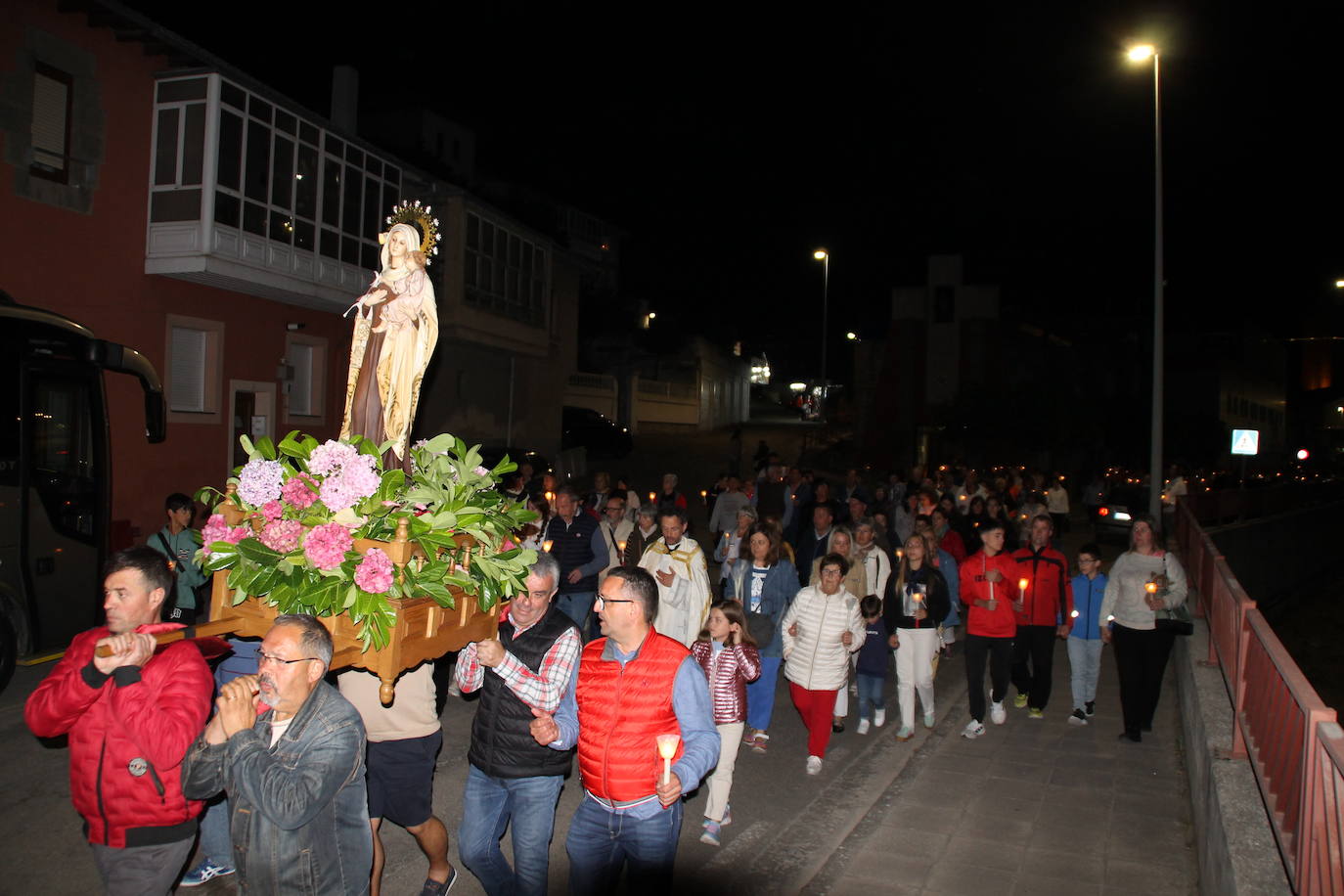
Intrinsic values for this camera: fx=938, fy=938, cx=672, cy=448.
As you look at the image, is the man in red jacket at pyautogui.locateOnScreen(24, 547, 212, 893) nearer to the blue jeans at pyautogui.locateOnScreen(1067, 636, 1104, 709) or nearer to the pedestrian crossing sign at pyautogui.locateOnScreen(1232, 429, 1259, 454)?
the blue jeans at pyautogui.locateOnScreen(1067, 636, 1104, 709)

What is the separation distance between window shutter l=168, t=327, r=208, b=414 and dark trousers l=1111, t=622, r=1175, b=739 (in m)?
15.2

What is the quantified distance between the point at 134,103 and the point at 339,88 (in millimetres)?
9554

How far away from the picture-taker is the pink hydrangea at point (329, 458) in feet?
12.9

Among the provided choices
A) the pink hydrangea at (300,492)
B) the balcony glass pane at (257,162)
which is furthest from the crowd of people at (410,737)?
the balcony glass pane at (257,162)

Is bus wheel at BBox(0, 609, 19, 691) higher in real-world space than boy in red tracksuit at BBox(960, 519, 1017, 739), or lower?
lower

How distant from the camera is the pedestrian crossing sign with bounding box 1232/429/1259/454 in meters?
23.8

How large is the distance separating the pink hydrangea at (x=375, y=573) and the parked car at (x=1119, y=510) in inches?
922

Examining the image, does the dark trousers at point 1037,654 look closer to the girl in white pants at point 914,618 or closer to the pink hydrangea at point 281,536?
the girl in white pants at point 914,618

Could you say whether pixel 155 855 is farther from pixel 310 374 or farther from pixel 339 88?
pixel 339 88

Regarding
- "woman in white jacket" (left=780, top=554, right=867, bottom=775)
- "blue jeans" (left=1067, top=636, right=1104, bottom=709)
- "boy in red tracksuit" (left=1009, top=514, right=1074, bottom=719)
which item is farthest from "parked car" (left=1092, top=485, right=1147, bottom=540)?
"woman in white jacket" (left=780, top=554, right=867, bottom=775)

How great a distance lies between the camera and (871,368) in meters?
46.2

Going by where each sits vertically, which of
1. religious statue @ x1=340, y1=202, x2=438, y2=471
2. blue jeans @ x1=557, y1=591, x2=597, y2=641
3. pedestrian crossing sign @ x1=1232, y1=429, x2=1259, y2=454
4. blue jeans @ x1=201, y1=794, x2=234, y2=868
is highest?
pedestrian crossing sign @ x1=1232, y1=429, x2=1259, y2=454

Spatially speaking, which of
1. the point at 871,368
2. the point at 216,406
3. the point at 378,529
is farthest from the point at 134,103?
the point at 871,368

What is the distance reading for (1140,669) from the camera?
824 centimetres
